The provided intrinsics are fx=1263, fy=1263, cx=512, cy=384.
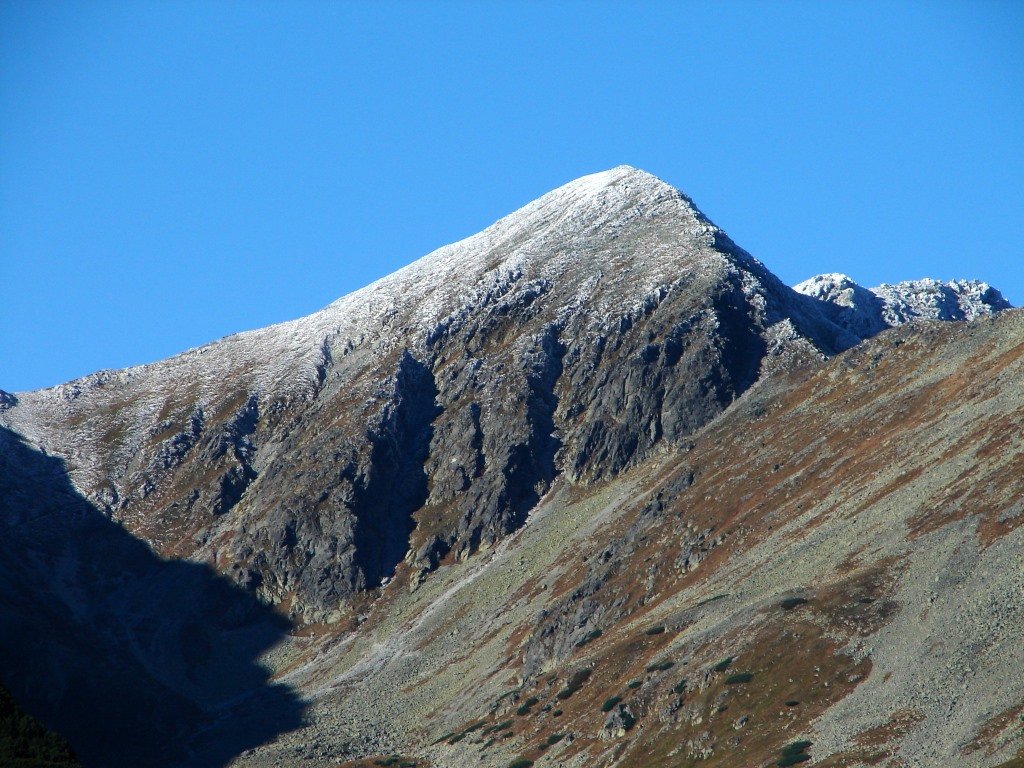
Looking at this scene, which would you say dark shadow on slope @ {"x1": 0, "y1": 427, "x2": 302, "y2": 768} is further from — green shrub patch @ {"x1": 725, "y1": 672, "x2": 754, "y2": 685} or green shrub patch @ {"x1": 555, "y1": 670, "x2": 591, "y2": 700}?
green shrub patch @ {"x1": 725, "y1": 672, "x2": 754, "y2": 685}

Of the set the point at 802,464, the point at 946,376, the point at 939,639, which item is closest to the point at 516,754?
the point at 939,639

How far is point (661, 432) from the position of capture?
19750 cm

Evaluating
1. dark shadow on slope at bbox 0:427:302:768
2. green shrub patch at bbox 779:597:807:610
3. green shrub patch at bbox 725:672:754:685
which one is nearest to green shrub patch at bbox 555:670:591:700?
green shrub patch at bbox 779:597:807:610

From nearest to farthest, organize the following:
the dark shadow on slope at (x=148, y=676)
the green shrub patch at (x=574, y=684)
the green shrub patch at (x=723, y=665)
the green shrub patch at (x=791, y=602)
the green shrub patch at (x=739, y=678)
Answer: the green shrub patch at (x=739, y=678) → the green shrub patch at (x=723, y=665) → the green shrub patch at (x=791, y=602) → the green shrub patch at (x=574, y=684) → the dark shadow on slope at (x=148, y=676)

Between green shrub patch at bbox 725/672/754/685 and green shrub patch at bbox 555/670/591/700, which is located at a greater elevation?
green shrub patch at bbox 555/670/591/700

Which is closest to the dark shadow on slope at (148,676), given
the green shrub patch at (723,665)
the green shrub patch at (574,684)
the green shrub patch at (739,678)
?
the green shrub patch at (574,684)

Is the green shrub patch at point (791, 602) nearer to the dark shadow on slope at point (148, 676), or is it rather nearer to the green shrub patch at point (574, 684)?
the green shrub patch at point (574, 684)

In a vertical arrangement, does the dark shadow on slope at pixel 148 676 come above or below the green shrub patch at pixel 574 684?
above

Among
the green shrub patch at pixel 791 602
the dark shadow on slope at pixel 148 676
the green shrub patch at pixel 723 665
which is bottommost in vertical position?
the green shrub patch at pixel 723 665

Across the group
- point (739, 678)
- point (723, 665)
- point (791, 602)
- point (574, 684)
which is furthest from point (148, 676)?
point (739, 678)

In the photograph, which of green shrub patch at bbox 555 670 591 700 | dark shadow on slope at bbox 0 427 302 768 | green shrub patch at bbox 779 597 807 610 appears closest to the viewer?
green shrub patch at bbox 779 597 807 610

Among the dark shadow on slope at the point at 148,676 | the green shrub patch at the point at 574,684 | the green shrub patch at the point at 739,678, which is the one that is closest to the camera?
the green shrub patch at the point at 739,678

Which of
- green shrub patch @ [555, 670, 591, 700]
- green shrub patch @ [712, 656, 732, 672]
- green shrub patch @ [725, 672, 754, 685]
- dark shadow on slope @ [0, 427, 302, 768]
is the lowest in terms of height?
green shrub patch @ [725, 672, 754, 685]

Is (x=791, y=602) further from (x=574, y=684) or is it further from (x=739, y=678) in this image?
(x=574, y=684)
